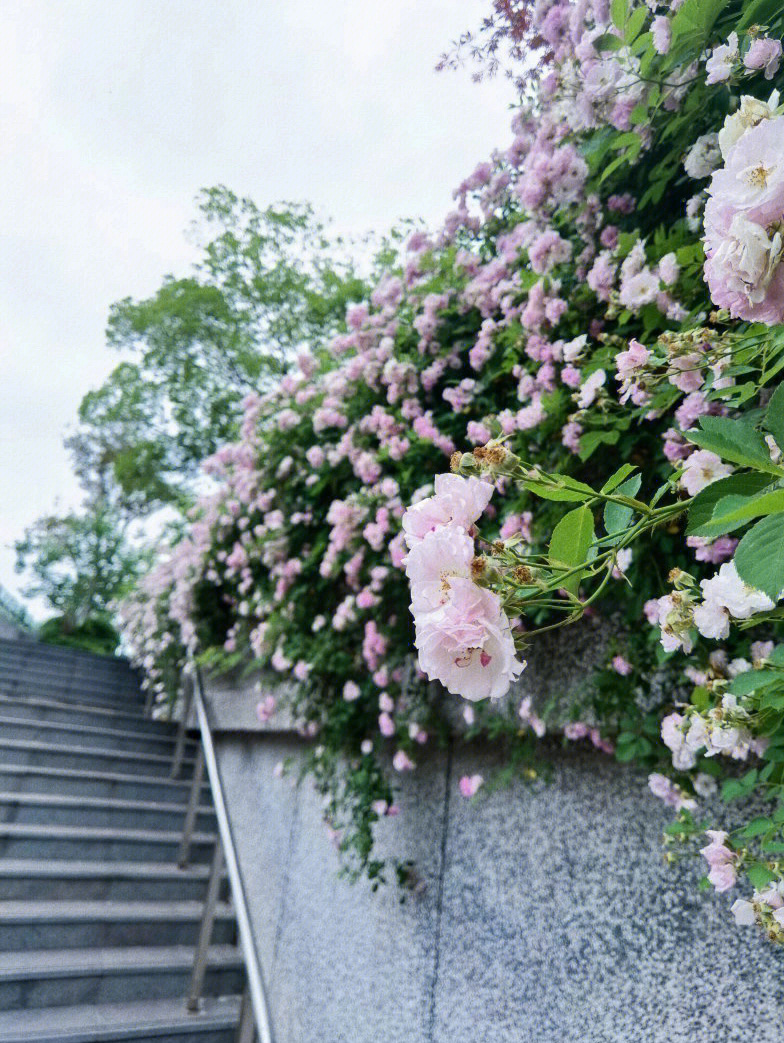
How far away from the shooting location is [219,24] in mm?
3928

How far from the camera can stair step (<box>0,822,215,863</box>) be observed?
2.76 m

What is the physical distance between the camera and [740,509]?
0.38m

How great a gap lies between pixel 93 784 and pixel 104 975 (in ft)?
4.14

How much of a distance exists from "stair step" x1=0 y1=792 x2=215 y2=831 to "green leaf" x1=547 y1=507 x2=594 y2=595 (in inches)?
124

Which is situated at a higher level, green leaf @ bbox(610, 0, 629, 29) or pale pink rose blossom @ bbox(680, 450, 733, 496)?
green leaf @ bbox(610, 0, 629, 29)

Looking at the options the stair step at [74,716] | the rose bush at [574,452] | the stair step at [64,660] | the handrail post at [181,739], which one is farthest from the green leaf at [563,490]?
the stair step at [64,660]

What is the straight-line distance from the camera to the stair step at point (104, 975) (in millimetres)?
2148

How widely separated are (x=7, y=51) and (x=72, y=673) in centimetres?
→ 433

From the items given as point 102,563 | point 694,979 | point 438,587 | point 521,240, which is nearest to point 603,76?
point 521,240

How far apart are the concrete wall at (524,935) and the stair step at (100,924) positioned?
0.40 meters

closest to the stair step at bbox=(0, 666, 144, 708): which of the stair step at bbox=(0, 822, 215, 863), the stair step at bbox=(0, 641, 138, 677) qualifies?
the stair step at bbox=(0, 641, 138, 677)

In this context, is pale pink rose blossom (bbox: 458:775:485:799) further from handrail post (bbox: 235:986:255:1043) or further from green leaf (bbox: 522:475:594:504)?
green leaf (bbox: 522:475:594:504)

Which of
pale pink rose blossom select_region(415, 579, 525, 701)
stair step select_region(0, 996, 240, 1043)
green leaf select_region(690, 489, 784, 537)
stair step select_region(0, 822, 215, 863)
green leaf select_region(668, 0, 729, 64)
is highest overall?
green leaf select_region(668, 0, 729, 64)

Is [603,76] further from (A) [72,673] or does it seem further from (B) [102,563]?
(B) [102,563]
